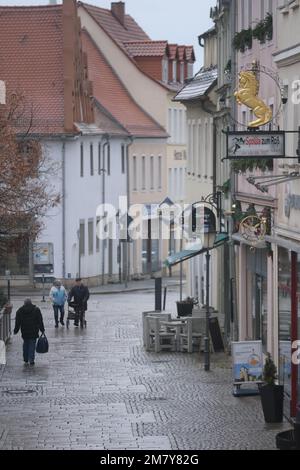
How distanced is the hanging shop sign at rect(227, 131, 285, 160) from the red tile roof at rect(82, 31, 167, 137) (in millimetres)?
54900

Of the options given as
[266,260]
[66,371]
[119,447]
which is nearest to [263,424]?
[119,447]

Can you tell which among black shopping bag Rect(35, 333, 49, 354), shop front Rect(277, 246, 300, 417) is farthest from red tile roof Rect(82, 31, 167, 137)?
shop front Rect(277, 246, 300, 417)

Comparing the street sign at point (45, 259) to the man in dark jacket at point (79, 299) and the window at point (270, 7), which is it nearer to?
the man in dark jacket at point (79, 299)

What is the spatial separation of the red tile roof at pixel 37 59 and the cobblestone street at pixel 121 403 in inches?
1108

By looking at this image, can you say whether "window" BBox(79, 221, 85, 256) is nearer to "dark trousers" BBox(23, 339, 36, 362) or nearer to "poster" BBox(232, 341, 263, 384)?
"dark trousers" BBox(23, 339, 36, 362)

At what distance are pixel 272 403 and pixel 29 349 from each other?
34.2 feet

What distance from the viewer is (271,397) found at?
75.3 ft

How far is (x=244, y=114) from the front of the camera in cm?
3375

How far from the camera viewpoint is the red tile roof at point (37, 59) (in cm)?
6625

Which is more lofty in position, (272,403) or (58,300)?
(58,300)

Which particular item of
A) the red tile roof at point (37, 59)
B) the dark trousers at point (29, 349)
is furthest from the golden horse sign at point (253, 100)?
the red tile roof at point (37, 59)

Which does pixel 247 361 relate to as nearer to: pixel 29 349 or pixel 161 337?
pixel 29 349

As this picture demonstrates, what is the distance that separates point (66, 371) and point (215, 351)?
4.64 m

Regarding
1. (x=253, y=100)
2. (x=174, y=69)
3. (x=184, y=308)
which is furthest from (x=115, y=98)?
(x=253, y=100)
